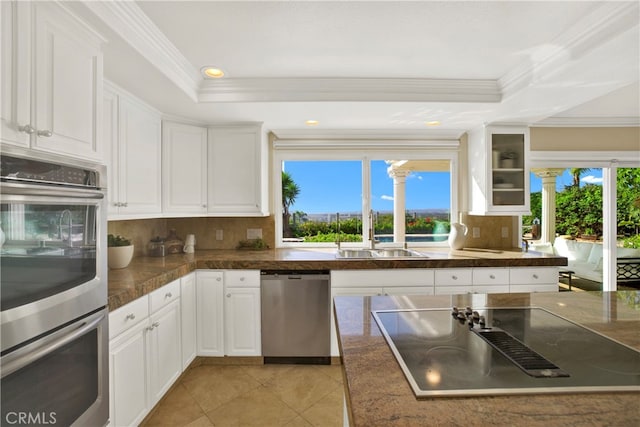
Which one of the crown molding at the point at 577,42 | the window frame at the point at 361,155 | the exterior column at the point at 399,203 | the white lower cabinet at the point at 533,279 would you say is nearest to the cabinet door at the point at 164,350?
the window frame at the point at 361,155

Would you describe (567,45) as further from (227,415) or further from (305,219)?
(227,415)

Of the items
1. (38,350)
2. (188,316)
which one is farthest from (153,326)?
(38,350)

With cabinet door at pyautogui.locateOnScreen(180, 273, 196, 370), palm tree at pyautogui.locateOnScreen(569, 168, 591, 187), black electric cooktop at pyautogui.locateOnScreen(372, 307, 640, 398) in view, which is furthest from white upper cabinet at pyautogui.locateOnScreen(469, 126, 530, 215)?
cabinet door at pyautogui.locateOnScreen(180, 273, 196, 370)

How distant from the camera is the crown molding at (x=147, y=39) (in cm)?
148

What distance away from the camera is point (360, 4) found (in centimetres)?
162

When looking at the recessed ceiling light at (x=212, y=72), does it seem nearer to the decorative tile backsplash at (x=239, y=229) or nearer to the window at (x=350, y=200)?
the window at (x=350, y=200)

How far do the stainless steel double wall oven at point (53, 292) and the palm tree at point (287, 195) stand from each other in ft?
7.32

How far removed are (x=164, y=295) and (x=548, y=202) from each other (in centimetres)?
390

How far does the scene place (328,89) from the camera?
2465mm

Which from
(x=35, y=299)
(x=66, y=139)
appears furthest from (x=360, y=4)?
(x=35, y=299)

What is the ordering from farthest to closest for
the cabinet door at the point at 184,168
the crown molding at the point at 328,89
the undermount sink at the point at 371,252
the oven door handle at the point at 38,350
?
the undermount sink at the point at 371,252
the cabinet door at the point at 184,168
the crown molding at the point at 328,89
the oven door handle at the point at 38,350

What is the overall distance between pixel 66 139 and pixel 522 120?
346 cm

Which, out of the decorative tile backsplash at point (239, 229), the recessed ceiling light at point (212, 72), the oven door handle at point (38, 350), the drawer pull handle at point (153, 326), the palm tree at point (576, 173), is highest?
the recessed ceiling light at point (212, 72)

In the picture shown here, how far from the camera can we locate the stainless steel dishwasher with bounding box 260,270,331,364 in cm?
274
